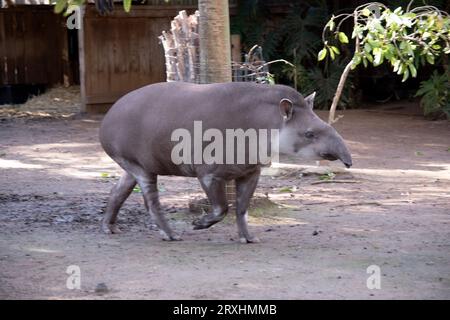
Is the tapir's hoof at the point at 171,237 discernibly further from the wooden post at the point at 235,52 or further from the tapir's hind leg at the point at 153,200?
the wooden post at the point at 235,52

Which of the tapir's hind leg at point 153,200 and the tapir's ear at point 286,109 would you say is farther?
the tapir's hind leg at point 153,200

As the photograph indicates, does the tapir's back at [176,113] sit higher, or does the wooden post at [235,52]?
the wooden post at [235,52]

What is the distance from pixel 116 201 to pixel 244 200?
1.23 meters

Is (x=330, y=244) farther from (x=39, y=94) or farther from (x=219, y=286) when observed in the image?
(x=39, y=94)

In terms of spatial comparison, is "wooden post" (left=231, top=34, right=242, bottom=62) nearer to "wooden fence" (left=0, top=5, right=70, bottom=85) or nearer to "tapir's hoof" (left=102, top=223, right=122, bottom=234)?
"tapir's hoof" (left=102, top=223, right=122, bottom=234)

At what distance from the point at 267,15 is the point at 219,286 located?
12.8m

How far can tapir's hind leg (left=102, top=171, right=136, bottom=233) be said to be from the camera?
7324mm

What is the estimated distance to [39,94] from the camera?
764 inches

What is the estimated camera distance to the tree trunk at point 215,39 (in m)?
7.87

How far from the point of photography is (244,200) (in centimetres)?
693

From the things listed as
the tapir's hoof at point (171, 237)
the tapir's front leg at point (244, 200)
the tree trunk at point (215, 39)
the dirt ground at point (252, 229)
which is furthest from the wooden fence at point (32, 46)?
the tapir's front leg at point (244, 200)

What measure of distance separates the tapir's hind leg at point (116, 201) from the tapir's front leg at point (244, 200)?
1017 mm

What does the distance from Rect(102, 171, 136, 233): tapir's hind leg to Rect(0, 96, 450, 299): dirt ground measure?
120mm

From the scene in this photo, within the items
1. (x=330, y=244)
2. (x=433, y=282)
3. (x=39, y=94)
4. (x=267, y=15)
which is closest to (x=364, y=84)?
(x=267, y=15)
